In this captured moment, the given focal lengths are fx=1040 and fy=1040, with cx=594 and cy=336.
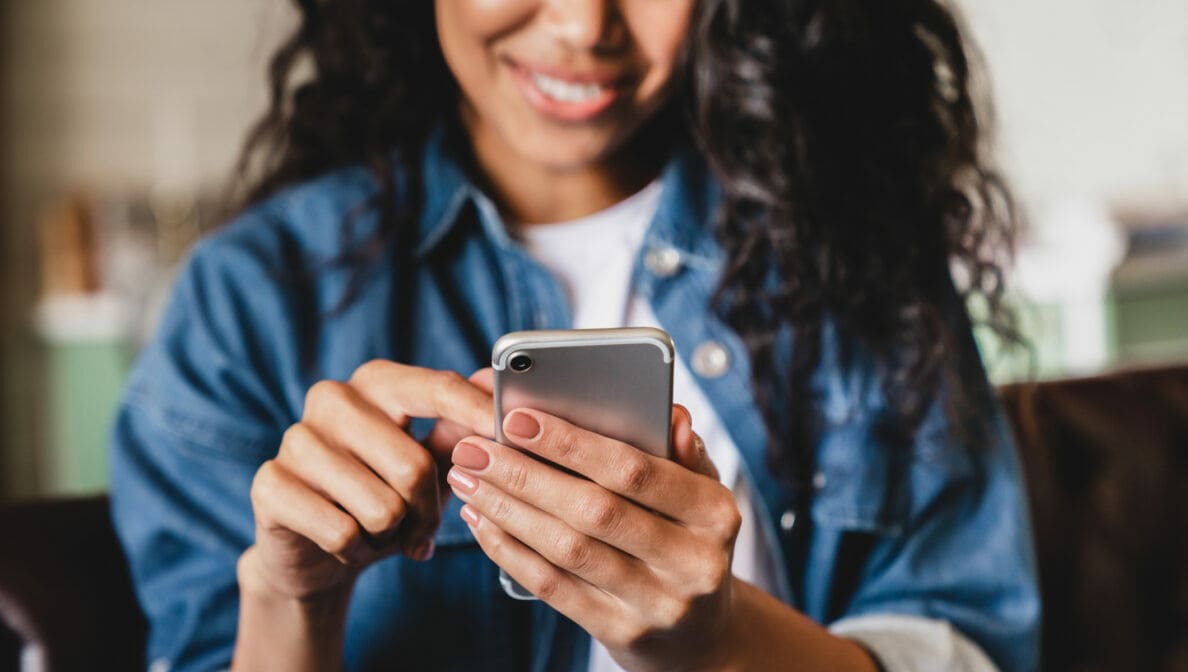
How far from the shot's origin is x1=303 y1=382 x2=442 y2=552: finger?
0.53 meters

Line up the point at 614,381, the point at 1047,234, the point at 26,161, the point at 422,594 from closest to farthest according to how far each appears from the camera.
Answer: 1. the point at 614,381
2. the point at 422,594
3. the point at 1047,234
4. the point at 26,161

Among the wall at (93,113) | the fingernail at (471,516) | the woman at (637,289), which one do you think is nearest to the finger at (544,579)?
the fingernail at (471,516)

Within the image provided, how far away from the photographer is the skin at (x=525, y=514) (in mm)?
478

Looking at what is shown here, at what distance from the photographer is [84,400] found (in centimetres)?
268

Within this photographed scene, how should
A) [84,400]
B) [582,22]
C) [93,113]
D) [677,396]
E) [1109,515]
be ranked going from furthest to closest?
[93,113] < [84,400] < [1109,515] < [677,396] < [582,22]

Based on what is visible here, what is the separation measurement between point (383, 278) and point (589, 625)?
39 cm

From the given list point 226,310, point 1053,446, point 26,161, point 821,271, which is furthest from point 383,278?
point 26,161

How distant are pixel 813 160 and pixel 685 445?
0.41 meters

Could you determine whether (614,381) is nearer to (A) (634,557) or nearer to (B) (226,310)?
(A) (634,557)

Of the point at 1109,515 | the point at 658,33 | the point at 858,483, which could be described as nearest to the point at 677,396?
the point at 858,483

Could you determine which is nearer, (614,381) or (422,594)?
(614,381)

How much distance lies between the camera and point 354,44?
0.90 meters

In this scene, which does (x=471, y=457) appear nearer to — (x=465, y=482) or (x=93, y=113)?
(x=465, y=482)

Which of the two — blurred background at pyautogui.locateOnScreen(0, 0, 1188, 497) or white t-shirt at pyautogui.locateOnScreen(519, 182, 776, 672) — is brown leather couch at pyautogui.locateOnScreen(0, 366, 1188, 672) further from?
blurred background at pyautogui.locateOnScreen(0, 0, 1188, 497)
